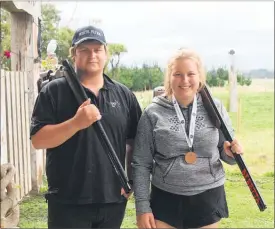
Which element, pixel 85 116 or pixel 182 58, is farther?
pixel 182 58

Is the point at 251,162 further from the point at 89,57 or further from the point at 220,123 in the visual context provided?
the point at 89,57

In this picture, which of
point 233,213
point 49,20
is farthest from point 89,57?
point 49,20

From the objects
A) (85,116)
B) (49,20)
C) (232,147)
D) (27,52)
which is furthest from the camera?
(49,20)

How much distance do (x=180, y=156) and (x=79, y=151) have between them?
0.45 m

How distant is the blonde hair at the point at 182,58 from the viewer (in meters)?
2.01

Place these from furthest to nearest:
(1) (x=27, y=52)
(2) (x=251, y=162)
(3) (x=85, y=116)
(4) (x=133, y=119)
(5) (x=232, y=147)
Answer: (2) (x=251, y=162)
(1) (x=27, y=52)
(4) (x=133, y=119)
(5) (x=232, y=147)
(3) (x=85, y=116)

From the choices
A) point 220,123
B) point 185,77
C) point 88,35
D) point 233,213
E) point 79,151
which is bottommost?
point 233,213

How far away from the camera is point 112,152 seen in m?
1.93

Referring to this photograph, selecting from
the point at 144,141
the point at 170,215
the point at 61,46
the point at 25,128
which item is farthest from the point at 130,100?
the point at 61,46

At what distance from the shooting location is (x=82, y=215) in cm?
201

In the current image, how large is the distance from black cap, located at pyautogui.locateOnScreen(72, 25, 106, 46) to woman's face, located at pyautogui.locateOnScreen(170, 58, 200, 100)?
357mm

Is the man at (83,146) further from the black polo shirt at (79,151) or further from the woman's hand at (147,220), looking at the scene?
the woman's hand at (147,220)

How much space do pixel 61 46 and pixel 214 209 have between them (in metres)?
4.27

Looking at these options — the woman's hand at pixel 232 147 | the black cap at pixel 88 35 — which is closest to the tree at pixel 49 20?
the black cap at pixel 88 35
